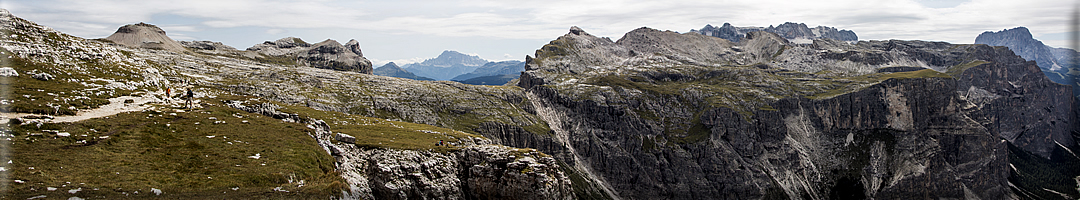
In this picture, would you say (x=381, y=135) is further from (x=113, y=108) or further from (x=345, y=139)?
(x=113, y=108)

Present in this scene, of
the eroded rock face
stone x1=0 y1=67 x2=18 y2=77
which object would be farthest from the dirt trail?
the eroded rock face

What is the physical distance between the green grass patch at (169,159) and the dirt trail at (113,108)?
185 cm

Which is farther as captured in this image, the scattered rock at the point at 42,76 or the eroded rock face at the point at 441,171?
the eroded rock face at the point at 441,171

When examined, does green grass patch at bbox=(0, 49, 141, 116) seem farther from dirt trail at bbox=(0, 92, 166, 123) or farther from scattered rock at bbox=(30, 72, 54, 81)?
dirt trail at bbox=(0, 92, 166, 123)

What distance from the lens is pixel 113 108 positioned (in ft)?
197

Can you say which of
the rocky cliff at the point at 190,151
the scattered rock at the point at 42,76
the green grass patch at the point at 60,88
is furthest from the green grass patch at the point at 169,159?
the scattered rock at the point at 42,76

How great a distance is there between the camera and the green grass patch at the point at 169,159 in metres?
39.4

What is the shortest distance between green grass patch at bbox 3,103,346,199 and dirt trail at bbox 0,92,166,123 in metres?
1.85

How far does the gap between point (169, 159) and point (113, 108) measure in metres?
20.8

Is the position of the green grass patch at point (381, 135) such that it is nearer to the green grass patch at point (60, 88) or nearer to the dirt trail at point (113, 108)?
the dirt trail at point (113, 108)

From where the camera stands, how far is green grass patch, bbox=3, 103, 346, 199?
39375 millimetres

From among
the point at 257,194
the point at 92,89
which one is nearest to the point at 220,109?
the point at 92,89

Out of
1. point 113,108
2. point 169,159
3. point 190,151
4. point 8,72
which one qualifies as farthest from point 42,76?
point 169,159

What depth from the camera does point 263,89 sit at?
531ft
